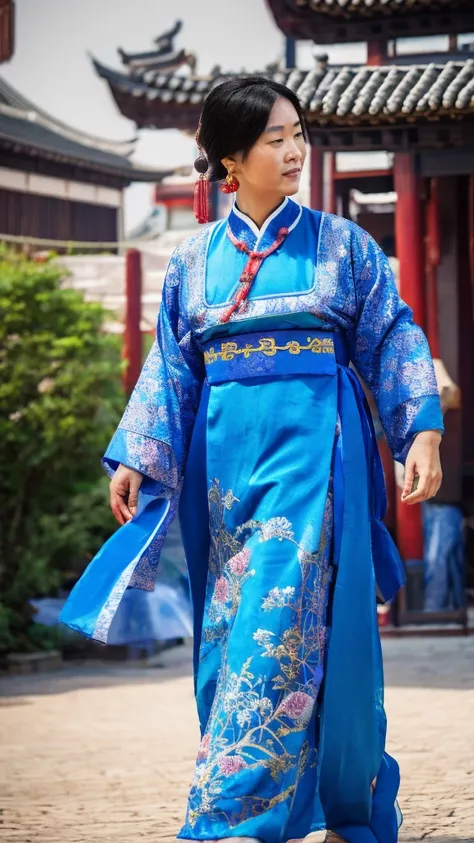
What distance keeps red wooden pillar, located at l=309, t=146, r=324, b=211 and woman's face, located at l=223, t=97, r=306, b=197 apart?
6.93 m

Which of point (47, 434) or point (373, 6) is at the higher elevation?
point (373, 6)

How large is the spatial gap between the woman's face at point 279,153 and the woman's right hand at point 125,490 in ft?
2.45

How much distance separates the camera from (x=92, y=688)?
24.8 ft

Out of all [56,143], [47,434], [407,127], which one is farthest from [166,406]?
[56,143]

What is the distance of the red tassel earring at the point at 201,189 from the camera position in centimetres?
337

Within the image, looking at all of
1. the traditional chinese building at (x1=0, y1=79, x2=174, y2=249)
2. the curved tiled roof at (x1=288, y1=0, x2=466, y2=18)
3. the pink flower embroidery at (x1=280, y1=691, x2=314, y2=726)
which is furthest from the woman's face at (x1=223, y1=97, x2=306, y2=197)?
the traditional chinese building at (x1=0, y1=79, x2=174, y2=249)

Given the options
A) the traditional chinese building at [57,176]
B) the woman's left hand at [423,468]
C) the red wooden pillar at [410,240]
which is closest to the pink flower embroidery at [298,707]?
the woman's left hand at [423,468]

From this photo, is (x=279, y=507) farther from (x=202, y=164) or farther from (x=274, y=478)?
(x=202, y=164)

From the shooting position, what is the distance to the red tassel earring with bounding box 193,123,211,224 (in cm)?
337

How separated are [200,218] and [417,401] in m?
0.79

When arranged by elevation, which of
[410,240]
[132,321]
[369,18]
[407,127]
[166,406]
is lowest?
[166,406]

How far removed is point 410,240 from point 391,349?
251 inches

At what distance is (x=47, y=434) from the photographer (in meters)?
8.82

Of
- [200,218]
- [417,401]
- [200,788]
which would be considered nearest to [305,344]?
[417,401]
